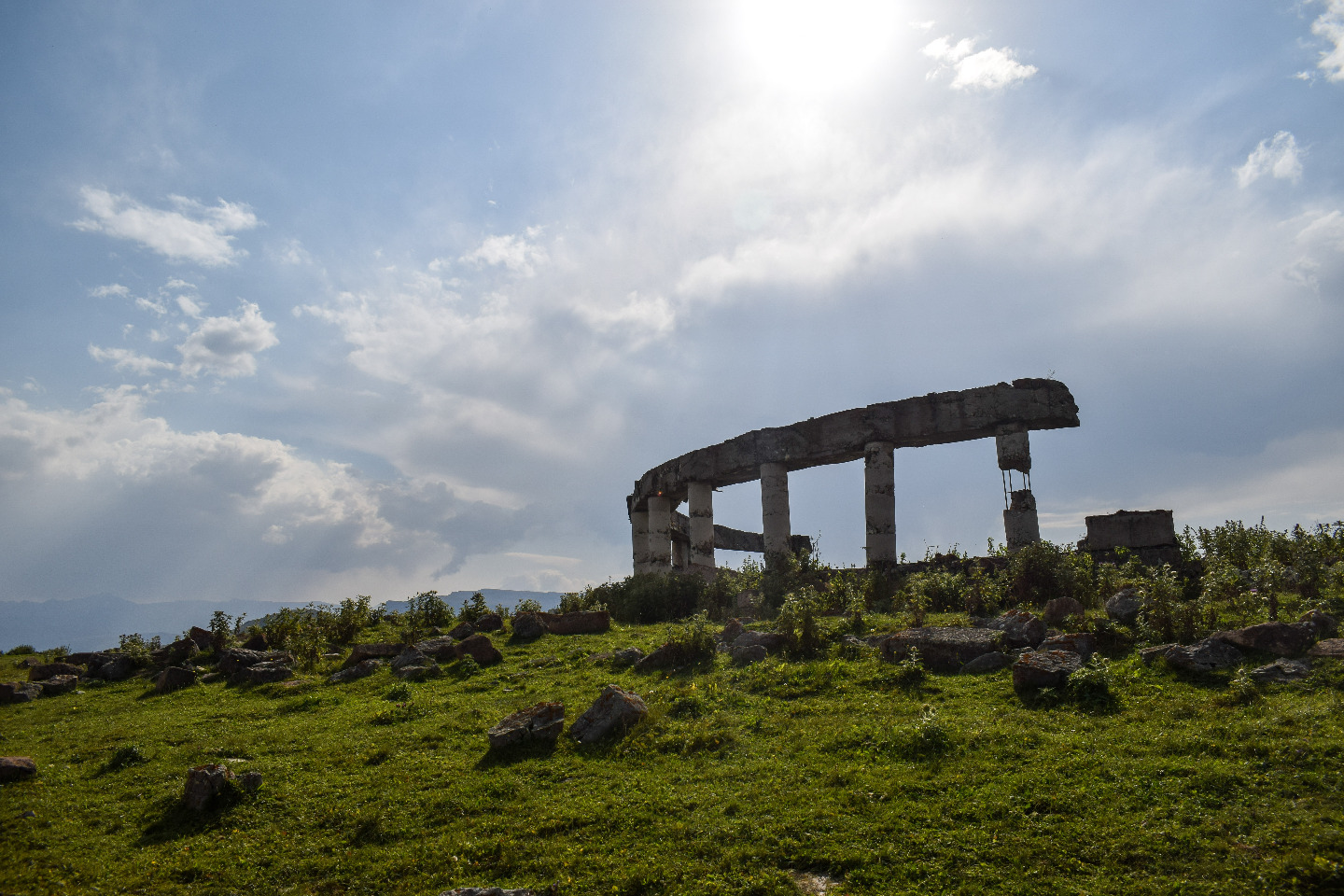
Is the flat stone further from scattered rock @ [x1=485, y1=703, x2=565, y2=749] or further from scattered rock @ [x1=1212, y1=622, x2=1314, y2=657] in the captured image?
scattered rock @ [x1=485, y1=703, x2=565, y2=749]

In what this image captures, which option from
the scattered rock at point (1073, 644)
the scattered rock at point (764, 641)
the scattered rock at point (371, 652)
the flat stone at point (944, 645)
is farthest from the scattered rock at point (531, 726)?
the scattered rock at point (371, 652)

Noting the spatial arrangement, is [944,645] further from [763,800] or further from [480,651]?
[480,651]

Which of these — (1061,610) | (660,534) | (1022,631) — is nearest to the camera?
(1022,631)

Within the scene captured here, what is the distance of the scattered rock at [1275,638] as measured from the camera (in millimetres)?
7461

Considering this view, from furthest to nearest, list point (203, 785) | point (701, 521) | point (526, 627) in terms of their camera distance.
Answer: point (701, 521) → point (526, 627) → point (203, 785)

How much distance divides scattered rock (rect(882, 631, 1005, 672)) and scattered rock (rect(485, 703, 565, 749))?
4.58 meters

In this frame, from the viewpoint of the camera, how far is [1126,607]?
31.8 ft

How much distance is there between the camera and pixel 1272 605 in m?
9.38

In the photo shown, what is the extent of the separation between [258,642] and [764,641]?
1161cm

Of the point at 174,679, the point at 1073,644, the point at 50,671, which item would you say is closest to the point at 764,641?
the point at 1073,644

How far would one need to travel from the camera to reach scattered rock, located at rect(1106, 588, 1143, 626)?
956 centimetres

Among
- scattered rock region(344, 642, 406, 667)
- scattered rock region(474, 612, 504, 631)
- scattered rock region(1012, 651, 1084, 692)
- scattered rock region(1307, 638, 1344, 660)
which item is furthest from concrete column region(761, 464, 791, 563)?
scattered rock region(1307, 638, 1344, 660)

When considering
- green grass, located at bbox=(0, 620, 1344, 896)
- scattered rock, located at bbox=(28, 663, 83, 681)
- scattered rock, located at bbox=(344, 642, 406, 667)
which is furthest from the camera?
scattered rock, located at bbox=(28, 663, 83, 681)

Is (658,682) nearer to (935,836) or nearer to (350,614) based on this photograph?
(935,836)
